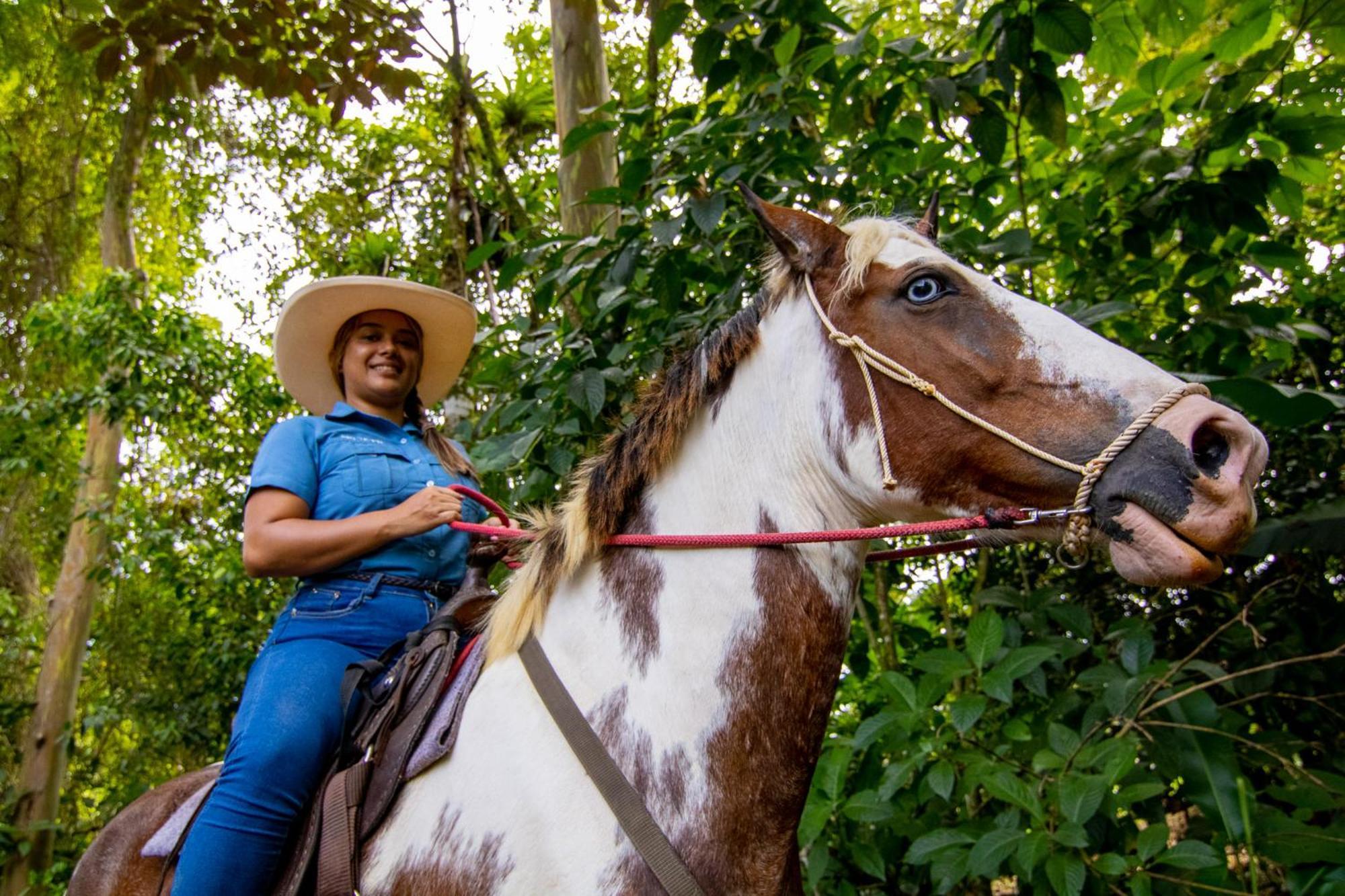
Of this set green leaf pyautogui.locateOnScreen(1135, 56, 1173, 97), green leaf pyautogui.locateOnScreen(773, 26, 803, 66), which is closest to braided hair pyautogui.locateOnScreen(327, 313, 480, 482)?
green leaf pyautogui.locateOnScreen(773, 26, 803, 66)

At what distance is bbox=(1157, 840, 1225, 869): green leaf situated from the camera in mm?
2373

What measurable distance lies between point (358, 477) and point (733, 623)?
45.2 inches

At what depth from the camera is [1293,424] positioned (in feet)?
8.06

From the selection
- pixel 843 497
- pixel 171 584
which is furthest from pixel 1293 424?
pixel 171 584

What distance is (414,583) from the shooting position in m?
2.31

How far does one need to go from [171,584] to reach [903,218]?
8.25m

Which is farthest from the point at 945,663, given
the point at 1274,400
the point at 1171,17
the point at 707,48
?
the point at 707,48

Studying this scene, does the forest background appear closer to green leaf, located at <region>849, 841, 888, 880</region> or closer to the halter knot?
green leaf, located at <region>849, 841, 888, 880</region>

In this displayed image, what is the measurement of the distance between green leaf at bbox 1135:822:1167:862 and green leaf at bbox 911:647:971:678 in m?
0.62

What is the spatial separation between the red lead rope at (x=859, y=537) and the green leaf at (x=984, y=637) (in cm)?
86

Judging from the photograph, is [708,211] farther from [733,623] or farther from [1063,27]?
[733,623]

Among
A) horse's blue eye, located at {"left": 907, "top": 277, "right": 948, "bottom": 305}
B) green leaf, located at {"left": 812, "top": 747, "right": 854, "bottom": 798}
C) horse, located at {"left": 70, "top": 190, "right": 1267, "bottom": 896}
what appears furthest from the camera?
green leaf, located at {"left": 812, "top": 747, "right": 854, "bottom": 798}

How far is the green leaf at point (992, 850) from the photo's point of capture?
2.42 metres

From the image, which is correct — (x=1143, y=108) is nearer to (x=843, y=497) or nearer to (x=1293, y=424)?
(x=1293, y=424)
